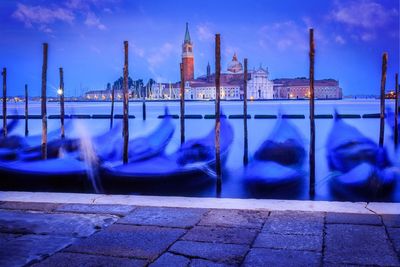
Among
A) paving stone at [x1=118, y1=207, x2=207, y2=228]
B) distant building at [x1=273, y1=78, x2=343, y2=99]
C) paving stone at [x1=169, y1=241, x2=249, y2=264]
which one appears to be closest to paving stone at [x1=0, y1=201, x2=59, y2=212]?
paving stone at [x1=118, y1=207, x2=207, y2=228]

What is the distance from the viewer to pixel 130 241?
2.85 meters

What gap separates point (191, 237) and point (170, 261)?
0.43 meters

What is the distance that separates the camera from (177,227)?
3139 mm

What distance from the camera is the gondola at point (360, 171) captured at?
6914 mm

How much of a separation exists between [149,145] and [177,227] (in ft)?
27.4

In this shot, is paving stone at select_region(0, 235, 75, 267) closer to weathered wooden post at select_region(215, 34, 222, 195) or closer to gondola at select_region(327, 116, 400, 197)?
weathered wooden post at select_region(215, 34, 222, 195)

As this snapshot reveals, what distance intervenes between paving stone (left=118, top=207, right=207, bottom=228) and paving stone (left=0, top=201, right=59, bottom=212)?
786mm

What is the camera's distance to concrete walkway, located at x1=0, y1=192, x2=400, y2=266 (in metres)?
2.52

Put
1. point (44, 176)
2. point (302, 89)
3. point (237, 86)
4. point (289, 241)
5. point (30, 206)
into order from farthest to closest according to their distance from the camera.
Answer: point (302, 89) → point (237, 86) → point (44, 176) → point (30, 206) → point (289, 241)

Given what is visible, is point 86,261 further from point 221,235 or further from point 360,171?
point 360,171

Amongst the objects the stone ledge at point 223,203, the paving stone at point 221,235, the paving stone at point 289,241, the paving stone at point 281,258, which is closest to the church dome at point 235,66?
the stone ledge at point 223,203

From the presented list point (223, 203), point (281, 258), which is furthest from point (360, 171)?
point (281, 258)

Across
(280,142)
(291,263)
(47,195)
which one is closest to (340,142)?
(280,142)

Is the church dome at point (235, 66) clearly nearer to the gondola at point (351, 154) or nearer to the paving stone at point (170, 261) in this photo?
the gondola at point (351, 154)
